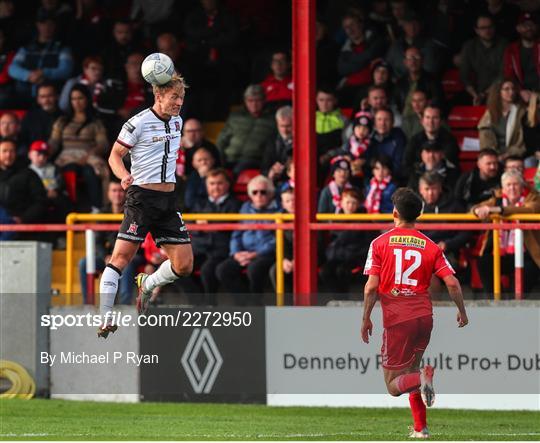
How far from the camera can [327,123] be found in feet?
54.4

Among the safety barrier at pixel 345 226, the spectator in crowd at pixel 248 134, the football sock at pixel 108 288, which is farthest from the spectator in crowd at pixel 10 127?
the football sock at pixel 108 288

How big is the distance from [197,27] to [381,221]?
435 cm

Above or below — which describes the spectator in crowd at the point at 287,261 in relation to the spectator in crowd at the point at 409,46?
below

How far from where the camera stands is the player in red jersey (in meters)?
10.5

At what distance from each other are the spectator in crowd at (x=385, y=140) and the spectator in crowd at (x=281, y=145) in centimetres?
88

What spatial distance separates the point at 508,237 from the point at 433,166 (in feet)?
5.02

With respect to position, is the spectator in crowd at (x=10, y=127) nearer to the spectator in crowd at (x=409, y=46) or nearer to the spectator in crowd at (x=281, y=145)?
the spectator in crowd at (x=281, y=145)

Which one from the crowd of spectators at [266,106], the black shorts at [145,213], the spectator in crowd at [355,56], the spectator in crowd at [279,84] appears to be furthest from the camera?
the spectator in crowd at [355,56]

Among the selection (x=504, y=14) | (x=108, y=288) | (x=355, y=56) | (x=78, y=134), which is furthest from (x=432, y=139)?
(x=108, y=288)

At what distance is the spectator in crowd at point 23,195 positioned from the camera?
16281mm

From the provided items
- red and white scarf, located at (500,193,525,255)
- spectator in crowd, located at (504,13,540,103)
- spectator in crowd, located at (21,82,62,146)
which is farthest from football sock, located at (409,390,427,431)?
spectator in crowd, located at (21,82,62,146)

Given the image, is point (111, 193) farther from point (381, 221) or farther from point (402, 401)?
point (402, 401)

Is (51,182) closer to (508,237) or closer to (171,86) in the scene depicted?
(508,237)

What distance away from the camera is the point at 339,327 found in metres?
13.8
